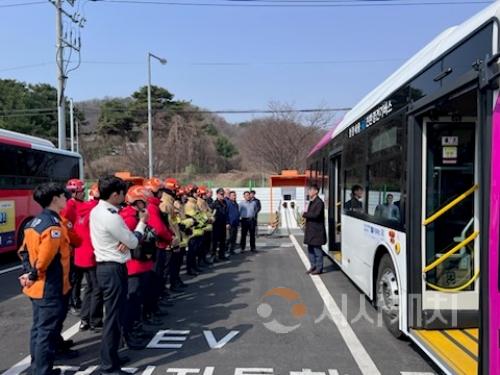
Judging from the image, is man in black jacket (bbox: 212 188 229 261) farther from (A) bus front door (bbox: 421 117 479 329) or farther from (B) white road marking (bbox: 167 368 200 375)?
(A) bus front door (bbox: 421 117 479 329)

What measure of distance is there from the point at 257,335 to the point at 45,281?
2553 mm

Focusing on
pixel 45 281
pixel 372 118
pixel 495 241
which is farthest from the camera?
pixel 372 118

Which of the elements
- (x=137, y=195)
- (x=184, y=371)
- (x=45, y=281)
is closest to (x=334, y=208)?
(x=137, y=195)

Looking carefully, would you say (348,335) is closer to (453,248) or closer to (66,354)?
(453,248)

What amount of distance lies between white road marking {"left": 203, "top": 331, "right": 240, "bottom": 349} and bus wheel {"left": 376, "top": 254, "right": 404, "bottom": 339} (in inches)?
71.3

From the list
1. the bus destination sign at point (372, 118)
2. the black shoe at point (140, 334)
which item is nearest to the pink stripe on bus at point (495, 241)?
the bus destination sign at point (372, 118)

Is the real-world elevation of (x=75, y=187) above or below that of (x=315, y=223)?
above

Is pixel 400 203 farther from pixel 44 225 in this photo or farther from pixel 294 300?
pixel 44 225

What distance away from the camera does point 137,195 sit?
5484 millimetres

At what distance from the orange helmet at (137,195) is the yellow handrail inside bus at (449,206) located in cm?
319

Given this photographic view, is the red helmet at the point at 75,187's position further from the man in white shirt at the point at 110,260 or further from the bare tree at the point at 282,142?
the bare tree at the point at 282,142

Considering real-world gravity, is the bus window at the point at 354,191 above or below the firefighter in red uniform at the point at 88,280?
above

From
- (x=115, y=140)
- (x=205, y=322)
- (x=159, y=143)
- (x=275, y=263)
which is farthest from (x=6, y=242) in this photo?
(x=115, y=140)

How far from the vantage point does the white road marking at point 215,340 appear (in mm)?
5176
